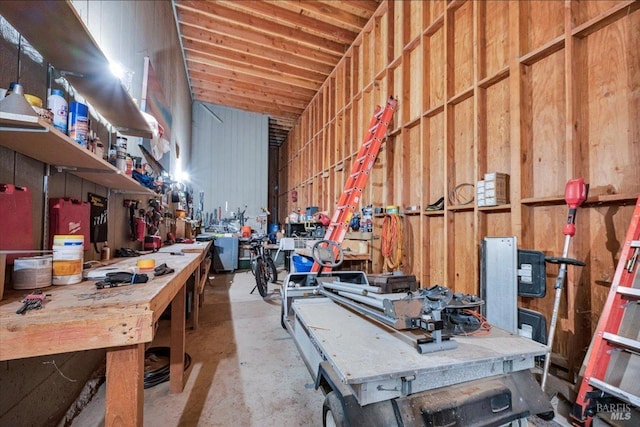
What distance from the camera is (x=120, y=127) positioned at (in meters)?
2.01

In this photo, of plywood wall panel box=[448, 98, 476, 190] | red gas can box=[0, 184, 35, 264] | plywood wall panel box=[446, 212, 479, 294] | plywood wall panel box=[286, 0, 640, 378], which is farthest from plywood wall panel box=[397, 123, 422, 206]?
red gas can box=[0, 184, 35, 264]

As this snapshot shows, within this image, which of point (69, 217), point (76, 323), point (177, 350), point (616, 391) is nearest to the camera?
point (76, 323)

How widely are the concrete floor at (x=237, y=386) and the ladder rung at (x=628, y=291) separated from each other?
816mm

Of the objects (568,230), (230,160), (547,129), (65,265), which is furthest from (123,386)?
(230,160)

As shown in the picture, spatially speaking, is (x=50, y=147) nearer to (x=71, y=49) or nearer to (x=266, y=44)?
(x=71, y=49)

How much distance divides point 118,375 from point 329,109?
6.11m

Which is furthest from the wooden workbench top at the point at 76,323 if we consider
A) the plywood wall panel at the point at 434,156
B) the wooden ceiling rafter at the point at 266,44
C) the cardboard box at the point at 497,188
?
the wooden ceiling rafter at the point at 266,44

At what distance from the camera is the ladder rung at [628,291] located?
136 centimetres

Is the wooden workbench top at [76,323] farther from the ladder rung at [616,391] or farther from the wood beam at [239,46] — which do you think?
the wood beam at [239,46]

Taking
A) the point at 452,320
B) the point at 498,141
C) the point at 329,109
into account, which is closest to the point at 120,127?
the point at 452,320

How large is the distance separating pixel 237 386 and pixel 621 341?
7.50ft

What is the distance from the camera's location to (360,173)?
3764mm

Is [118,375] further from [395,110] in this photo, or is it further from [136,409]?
[395,110]

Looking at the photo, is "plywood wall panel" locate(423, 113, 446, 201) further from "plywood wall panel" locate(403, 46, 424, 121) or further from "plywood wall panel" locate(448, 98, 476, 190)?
"plywood wall panel" locate(403, 46, 424, 121)
